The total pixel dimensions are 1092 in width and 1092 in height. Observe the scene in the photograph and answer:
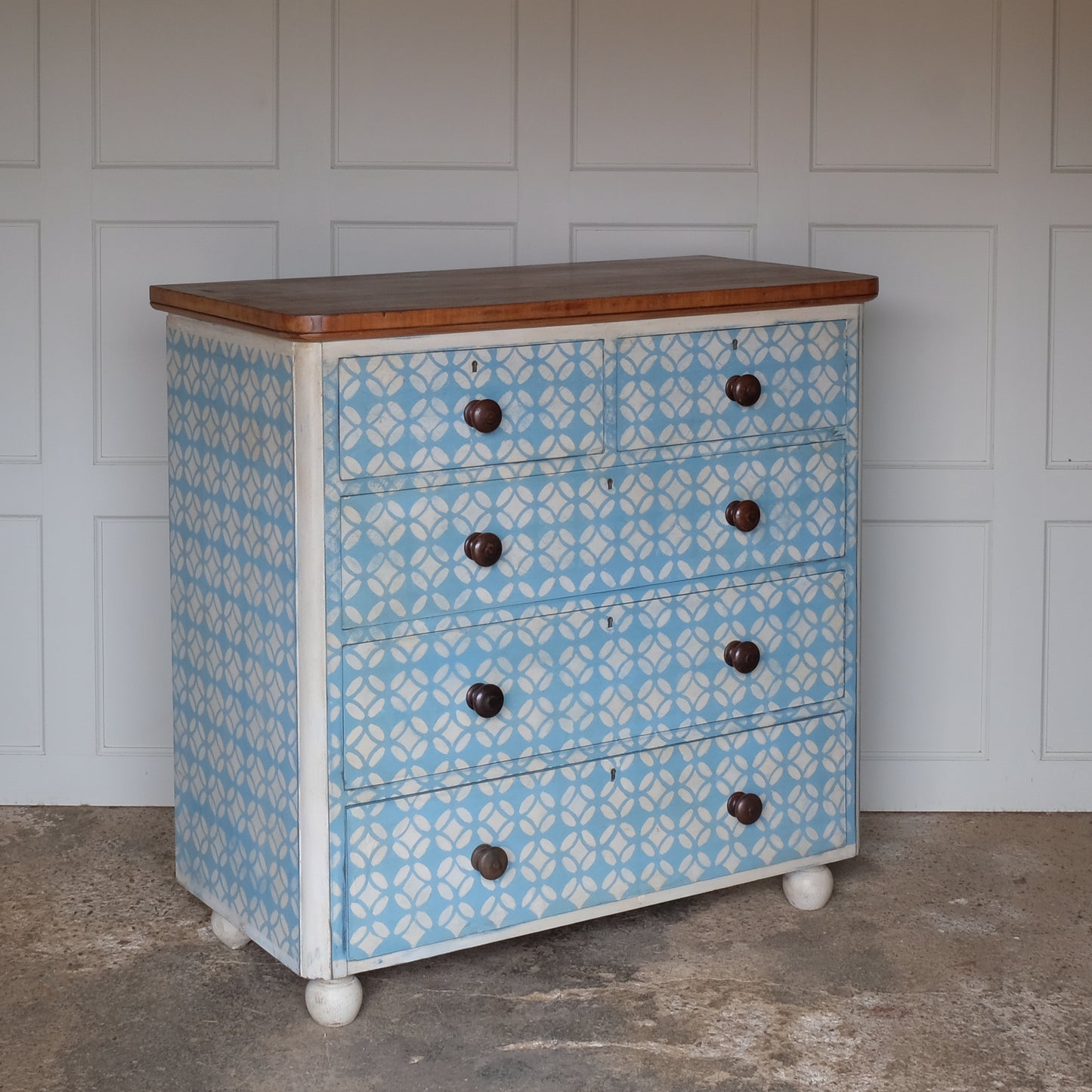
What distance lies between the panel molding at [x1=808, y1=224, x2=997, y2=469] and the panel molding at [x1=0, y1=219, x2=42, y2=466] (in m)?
1.59

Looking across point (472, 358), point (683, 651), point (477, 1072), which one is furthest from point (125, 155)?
point (477, 1072)

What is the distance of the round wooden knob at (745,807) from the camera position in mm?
2713

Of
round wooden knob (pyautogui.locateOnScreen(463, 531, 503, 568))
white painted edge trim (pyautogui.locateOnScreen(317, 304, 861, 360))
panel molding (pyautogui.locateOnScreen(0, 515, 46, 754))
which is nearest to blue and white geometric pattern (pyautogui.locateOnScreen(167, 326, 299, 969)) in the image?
white painted edge trim (pyautogui.locateOnScreen(317, 304, 861, 360))

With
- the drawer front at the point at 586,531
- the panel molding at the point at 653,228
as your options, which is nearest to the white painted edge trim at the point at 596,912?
the drawer front at the point at 586,531

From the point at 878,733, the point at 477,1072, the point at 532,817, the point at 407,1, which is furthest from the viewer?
the point at 878,733

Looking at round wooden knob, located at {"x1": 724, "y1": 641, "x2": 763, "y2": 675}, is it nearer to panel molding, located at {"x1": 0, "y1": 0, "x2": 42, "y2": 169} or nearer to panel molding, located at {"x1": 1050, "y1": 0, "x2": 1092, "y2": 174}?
panel molding, located at {"x1": 1050, "y1": 0, "x2": 1092, "y2": 174}

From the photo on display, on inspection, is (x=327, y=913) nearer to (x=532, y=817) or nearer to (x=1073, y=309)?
(x=532, y=817)

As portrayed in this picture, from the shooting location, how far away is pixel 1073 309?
10.8 ft

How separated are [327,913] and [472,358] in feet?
2.86

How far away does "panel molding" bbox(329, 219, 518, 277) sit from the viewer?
3.19 metres

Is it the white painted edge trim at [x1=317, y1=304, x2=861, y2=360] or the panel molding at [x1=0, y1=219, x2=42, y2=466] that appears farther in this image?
the panel molding at [x1=0, y1=219, x2=42, y2=466]

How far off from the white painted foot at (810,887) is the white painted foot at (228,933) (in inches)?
39.2

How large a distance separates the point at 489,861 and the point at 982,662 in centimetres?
142

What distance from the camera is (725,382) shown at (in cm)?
260
